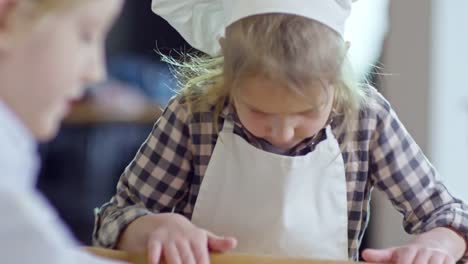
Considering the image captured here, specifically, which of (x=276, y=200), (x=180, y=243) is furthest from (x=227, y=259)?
(x=276, y=200)

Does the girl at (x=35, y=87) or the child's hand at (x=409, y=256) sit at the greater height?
the girl at (x=35, y=87)

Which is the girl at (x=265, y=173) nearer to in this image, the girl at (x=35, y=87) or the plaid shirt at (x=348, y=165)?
the plaid shirt at (x=348, y=165)

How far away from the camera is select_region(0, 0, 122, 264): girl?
0.44m

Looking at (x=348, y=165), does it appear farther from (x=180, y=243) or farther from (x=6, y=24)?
(x=6, y=24)

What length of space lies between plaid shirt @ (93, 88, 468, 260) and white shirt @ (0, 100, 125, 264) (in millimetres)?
471

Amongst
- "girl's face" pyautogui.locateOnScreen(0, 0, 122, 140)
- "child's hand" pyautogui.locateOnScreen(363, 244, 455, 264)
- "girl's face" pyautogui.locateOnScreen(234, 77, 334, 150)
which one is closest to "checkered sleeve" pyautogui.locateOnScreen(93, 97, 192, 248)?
"girl's face" pyautogui.locateOnScreen(234, 77, 334, 150)

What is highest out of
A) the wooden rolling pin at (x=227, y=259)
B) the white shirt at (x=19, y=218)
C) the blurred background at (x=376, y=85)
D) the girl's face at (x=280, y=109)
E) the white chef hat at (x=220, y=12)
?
the white chef hat at (x=220, y=12)

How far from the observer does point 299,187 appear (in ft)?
3.12

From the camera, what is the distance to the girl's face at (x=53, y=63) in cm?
47

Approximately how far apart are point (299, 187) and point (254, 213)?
5 centimetres

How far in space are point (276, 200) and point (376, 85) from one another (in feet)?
3.42

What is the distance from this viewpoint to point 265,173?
3.12 ft

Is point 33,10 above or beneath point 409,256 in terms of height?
above

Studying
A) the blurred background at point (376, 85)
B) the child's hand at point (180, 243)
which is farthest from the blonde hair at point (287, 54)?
the blurred background at point (376, 85)
